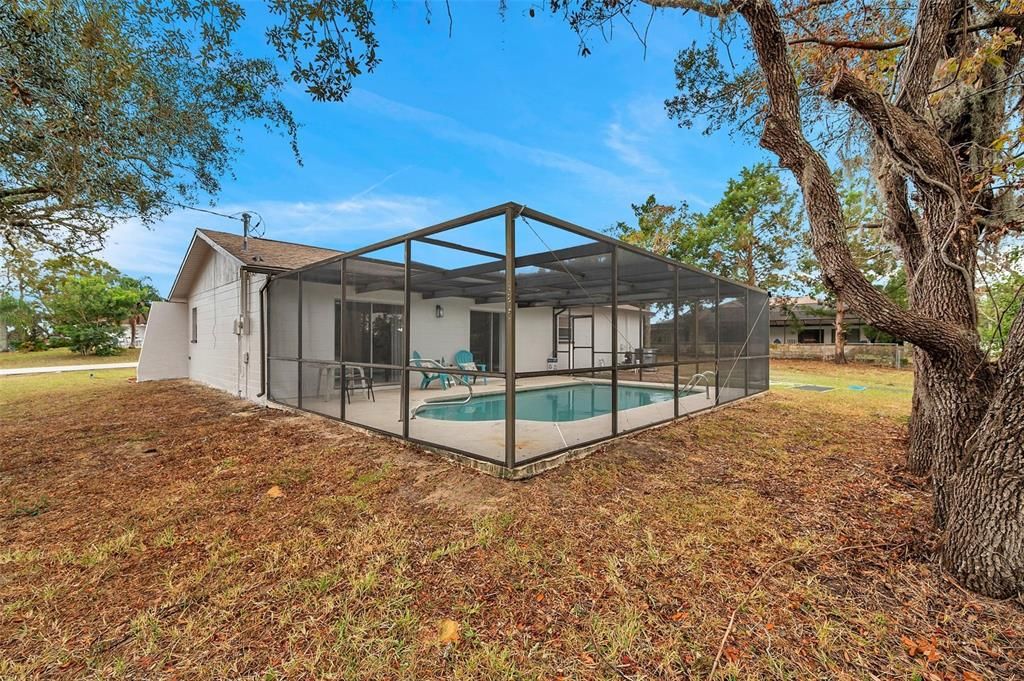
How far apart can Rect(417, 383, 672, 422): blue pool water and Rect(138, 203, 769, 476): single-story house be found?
0.19 ft

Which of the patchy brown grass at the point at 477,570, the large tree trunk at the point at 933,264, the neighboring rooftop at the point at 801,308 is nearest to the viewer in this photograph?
the patchy brown grass at the point at 477,570

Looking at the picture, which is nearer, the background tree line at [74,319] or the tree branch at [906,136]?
the tree branch at [906,136]

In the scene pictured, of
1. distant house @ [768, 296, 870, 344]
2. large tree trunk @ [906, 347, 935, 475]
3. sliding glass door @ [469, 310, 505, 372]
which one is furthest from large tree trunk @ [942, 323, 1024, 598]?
distant house @ [768, 296, 870, 344]

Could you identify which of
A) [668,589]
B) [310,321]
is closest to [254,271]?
[310,321]

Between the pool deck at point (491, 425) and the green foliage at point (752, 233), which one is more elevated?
the green foliage at point (752, 233)

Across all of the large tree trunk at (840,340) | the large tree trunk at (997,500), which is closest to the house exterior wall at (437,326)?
the large tree trunk at (997,500)

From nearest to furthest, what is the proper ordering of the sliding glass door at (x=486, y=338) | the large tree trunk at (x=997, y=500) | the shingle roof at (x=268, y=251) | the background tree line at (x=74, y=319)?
the large tree trunk at (x=997, y=500)
the shingle roof at (x=268, y=251)
the sliding glass door at (x=486, y=338)
the background tree line at (x=74, y=319)

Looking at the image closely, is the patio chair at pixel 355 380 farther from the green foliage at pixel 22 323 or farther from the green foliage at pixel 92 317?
the green foliage at pixel 22 323

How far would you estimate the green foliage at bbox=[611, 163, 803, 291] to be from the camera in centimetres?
1603

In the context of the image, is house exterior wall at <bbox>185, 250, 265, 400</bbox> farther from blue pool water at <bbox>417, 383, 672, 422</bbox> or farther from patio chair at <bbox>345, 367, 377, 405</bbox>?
blue pool water at <bbox>417, 383, 672, 422</bbox>

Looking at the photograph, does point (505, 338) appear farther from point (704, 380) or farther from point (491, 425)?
point (704, 380)

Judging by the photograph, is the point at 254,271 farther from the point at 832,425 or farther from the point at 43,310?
the point at 43,310

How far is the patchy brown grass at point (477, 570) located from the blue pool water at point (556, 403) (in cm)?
268

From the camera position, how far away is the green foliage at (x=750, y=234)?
16031 millimetres
